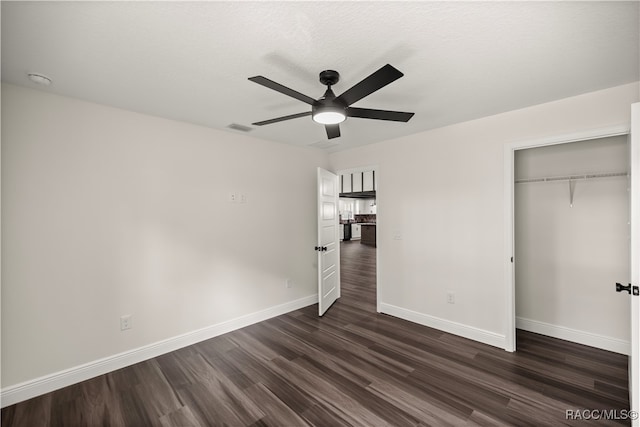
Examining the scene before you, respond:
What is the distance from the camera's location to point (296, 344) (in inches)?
118

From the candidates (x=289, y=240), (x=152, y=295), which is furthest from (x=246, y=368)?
(x=289, y=240)

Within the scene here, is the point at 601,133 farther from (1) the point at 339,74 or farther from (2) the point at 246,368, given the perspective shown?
(2) the point at 246,368

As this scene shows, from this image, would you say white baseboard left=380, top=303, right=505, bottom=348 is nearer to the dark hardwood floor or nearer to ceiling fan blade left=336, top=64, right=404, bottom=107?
the dark hardwood floor

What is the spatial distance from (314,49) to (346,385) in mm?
2556

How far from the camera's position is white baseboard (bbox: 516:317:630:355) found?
2.68 m

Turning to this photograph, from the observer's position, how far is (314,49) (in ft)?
5.61

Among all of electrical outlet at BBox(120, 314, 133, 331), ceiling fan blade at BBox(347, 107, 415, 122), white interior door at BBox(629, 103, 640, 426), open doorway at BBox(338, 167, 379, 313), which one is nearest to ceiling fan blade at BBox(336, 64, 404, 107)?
ceiling fan blade at BBox(347, 107, 415, 122)

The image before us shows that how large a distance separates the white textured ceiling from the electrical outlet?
204 centimetres

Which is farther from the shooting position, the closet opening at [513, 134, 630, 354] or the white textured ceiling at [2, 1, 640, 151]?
the closet opening at [513, 134, 630, 354]

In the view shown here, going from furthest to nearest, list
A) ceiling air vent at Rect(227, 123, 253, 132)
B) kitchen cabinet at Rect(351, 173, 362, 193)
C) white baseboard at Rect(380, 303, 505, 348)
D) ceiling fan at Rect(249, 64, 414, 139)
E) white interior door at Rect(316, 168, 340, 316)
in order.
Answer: kitchen cabinet at Rect(351, 173, 362, 193) → white interior door at Rect(316, 168, 340, 316) → ceiling air vent at Rect(227, 123, 253, 132) → white baseboard at Rect(380, 303, 505, 348) → ceiling fan at Rect(249, 64, 414, 139)

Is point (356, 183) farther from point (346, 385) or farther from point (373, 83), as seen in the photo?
point (373, 83)

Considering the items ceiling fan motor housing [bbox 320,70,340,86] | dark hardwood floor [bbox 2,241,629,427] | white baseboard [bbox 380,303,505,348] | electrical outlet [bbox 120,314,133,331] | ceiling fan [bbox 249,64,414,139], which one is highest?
ceiling fan motor housing [bbox 320,70,340,86]

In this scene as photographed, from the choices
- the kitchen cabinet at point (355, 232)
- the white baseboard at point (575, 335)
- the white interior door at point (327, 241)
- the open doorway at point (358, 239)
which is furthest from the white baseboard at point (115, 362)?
the kitchen cabinet at point (355, 232)

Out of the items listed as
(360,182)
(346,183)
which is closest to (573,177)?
(360,182)
